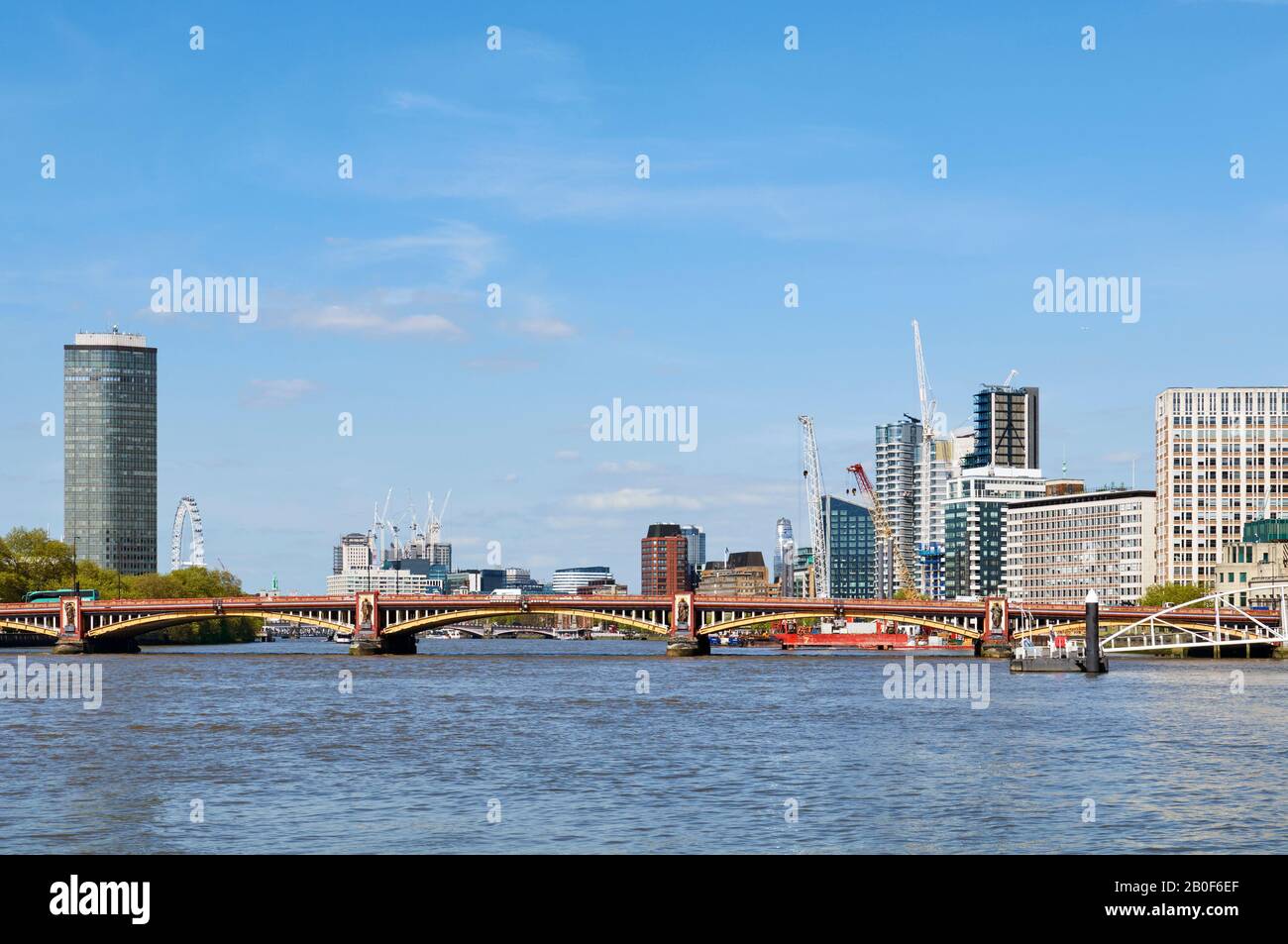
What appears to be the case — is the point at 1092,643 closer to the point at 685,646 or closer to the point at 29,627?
the point at 685,646

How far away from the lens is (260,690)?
325 feet

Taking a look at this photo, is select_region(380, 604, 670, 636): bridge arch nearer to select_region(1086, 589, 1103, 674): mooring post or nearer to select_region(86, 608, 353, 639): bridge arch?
select_region(86, 608, 353, 639): bridge arch

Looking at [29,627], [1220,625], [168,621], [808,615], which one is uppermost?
[808,615]

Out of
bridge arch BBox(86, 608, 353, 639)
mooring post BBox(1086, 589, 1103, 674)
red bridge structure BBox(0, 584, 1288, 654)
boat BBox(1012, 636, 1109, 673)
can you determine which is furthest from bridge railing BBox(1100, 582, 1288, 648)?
bridge arch BBox(86, 608, 353, 639)

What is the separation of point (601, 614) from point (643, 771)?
343 feet

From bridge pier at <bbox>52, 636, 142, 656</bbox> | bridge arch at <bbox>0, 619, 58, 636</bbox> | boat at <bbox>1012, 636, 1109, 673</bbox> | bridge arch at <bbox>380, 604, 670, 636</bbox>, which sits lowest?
bridge pier at <bbox>52, 636, 142, 656</bbox>

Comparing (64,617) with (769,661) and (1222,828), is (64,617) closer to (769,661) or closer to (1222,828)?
(769,661)

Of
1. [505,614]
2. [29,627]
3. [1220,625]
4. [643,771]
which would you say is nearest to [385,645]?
[505,614]

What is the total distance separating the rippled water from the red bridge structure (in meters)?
55.4

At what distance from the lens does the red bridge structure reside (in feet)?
504

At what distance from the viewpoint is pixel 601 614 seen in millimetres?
154500

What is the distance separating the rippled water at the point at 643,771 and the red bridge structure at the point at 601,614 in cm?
5539
